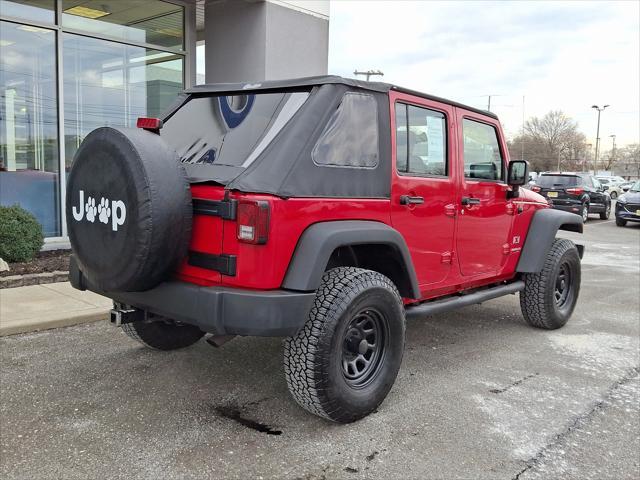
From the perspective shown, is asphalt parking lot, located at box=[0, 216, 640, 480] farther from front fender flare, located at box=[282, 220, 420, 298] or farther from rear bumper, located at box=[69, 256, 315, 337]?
front fender flare, located at box=[282, 220, 420, 298]

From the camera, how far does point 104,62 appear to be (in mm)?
9367

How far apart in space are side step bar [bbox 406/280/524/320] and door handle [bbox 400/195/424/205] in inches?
29.3

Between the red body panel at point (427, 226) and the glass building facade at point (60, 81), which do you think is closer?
the red body panel at point (427, 226)

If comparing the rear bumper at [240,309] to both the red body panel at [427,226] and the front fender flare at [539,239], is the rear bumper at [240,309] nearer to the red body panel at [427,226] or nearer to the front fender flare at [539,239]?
the red body panel at [427,226]

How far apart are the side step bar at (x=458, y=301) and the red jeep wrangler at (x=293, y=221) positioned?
23 mm

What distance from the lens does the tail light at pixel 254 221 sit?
9.78 ft

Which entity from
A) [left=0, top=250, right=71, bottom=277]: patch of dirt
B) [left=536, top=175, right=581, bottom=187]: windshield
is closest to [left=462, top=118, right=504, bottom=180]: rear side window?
[left=0, top=250, right=71, bottom=277]: patch of dirt

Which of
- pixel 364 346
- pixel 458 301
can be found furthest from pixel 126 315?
pixel 458 301

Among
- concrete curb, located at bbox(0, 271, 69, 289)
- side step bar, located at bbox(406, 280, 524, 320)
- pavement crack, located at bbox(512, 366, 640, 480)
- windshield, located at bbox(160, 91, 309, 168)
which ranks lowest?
pavement crack, located at bbox(512, 366, 640, 480)

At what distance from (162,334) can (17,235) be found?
3.70m

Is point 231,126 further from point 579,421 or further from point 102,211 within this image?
point 579,421

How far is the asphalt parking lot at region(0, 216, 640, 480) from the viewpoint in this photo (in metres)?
3.00

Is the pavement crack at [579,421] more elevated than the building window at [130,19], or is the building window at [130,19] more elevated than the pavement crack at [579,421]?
the building window at [130,19]

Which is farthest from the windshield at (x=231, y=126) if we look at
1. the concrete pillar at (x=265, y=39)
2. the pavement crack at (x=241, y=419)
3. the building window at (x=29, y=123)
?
the concrete pillar at (x=265, y=39)
